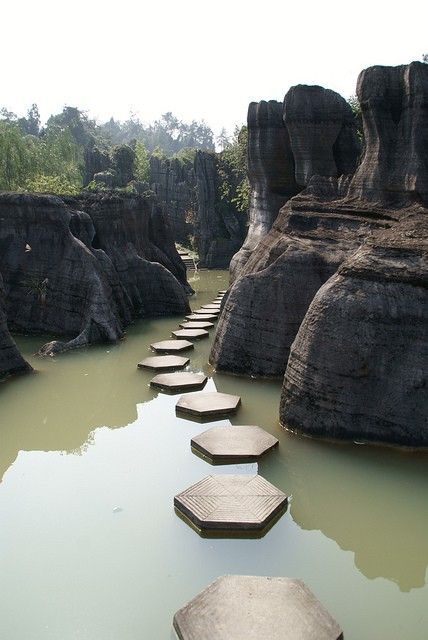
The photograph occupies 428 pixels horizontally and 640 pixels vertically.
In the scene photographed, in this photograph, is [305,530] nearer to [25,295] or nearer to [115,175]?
[25,295]

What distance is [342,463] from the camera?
7.19 meters

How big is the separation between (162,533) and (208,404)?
3432 mm

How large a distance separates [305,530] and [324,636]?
164 centimetres

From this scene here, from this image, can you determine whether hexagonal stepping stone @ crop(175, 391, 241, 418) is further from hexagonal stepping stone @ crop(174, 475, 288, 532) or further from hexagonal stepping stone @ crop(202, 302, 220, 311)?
hexagonal stepping stone @ crop(202, 302, 220, 311)

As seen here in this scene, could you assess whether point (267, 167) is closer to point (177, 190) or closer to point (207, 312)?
point (207, 312)

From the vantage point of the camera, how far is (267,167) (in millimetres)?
16438

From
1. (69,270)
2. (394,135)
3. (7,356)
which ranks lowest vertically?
(7,356)

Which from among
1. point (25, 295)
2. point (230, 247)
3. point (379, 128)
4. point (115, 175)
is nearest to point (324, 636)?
point (379, 128)

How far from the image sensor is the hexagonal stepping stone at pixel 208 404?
352 inches

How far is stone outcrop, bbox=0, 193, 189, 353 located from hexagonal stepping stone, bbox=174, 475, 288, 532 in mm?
6934

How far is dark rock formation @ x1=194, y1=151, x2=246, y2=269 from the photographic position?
31062 millimetres

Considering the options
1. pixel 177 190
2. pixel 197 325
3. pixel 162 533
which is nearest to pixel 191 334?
pixel 197 325

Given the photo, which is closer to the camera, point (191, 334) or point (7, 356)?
point (7, 356)

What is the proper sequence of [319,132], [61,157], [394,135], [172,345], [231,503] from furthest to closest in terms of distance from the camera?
[61,157]
[319,132]
[172,345]
[394,135]
[231,503]
